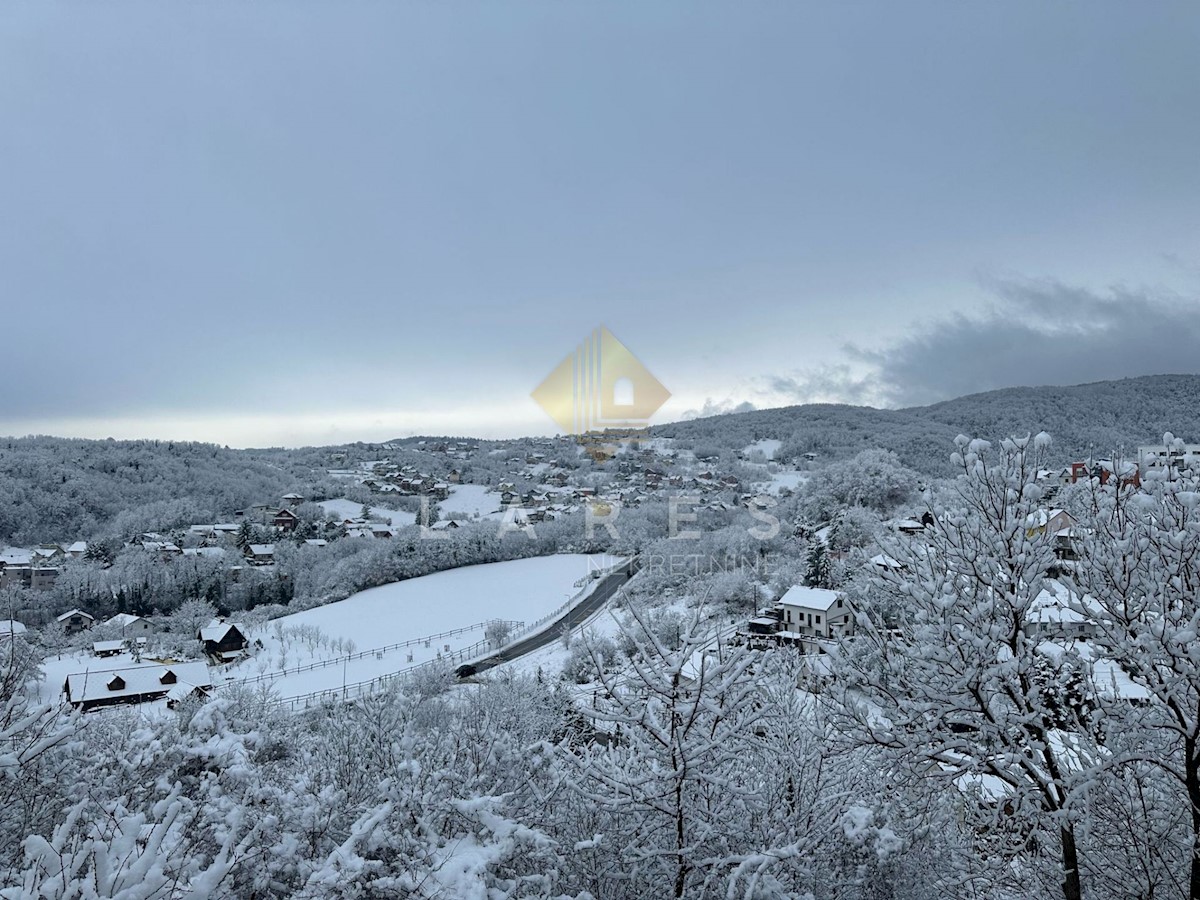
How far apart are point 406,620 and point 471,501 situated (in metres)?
33.9

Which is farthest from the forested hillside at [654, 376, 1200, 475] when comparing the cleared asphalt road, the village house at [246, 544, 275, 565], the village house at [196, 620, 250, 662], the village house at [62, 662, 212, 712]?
the village house at [246, 544, 275, 565]

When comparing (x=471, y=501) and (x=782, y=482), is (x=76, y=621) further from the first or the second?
(x=782, y=482)

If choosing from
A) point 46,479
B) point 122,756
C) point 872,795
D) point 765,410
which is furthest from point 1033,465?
point 765,410

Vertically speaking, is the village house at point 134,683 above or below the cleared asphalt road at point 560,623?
above

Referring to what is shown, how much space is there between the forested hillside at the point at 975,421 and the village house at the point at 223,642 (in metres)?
43.1

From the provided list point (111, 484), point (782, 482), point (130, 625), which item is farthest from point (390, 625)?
point (111, 484)

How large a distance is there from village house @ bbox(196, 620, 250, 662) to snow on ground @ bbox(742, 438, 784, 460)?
61.7 metres

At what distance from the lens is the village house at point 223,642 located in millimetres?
24453

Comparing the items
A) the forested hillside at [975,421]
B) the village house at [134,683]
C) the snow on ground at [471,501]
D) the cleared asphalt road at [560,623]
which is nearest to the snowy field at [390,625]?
the village house at [134,683]

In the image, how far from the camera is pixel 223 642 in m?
25.0

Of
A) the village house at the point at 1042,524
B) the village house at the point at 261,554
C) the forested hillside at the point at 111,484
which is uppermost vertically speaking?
the village house at the point at 1042,524

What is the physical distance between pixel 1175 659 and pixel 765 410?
104m

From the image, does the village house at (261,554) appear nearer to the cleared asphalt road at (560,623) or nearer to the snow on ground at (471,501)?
the snow on ground at (471,501)

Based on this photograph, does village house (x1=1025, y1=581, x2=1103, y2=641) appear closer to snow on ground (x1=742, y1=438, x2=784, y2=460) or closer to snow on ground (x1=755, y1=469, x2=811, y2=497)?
snow on ground (x1=755, y1=469, x2=811, y2=497)
